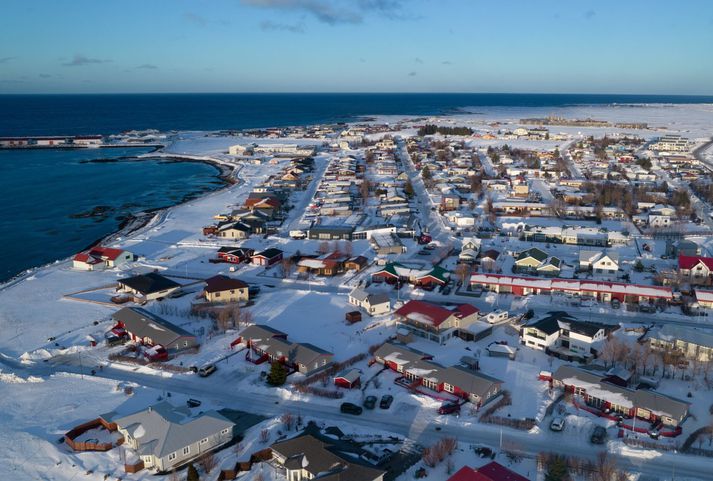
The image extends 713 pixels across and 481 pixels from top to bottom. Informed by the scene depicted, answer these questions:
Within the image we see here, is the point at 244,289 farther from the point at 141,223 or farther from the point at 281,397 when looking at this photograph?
the point at 141,223

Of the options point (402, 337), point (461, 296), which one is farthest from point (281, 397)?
point (461, 296)

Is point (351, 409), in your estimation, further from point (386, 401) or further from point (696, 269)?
point (696, 269)

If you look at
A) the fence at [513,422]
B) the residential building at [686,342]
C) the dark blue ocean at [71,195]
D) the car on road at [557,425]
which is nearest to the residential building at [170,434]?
the fence at [513,422]

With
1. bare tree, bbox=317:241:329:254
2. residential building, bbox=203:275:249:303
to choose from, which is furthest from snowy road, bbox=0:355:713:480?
bare tree, bbox=317:241:329:254

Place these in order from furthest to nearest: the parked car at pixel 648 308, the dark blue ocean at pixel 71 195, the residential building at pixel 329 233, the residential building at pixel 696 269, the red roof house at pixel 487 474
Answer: the dark blue ocean at pixel 71 195 → the residential building at pixel 329 233 → the residential building at pixel 696 269 → the parked car at pixel 648 308 → the red roof house at pixel 487 474

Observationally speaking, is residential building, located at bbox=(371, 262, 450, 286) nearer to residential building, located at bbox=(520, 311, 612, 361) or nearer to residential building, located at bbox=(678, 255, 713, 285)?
residential building, located at bbox=(520, 311, 612, 361)

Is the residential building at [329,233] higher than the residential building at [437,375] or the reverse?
higher

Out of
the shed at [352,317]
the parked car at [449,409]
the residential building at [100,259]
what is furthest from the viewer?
the residential building at [100,259]

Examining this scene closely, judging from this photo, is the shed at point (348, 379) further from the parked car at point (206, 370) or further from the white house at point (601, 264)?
the white house at point (601, 264)
